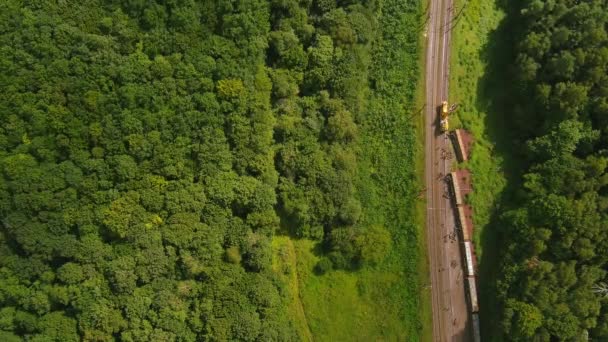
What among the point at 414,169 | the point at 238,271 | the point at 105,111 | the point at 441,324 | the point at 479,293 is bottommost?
the point at 441,324

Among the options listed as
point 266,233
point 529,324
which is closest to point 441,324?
point 529,324

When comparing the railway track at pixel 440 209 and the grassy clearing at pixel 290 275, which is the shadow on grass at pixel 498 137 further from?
the grassy clearing at pixel 290 275

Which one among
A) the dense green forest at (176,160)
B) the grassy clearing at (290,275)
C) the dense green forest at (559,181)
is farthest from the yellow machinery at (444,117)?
the grassy clearing at (290,275)

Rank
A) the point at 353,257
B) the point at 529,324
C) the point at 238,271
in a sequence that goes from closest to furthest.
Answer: the point at 529,324
the point at 238,271
the point at 353,257

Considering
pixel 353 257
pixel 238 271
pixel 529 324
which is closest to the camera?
pixel 529 324

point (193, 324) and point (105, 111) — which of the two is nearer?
point (193, 324)

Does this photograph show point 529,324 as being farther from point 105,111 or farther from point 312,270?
point 105,111
